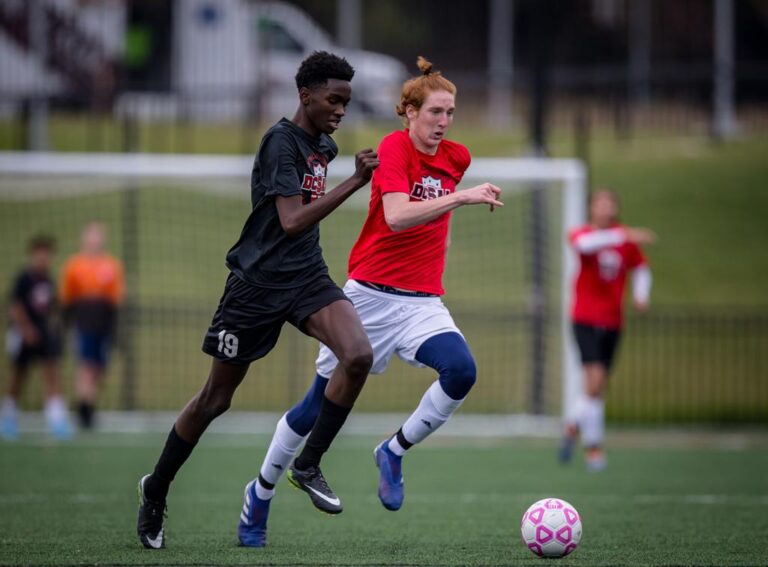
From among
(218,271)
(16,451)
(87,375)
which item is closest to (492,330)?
(218,271)

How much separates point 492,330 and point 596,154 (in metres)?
9.20

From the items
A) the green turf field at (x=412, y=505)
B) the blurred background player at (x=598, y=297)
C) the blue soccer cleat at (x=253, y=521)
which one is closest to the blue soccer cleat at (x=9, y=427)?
the green turf field at (x=412, y=505)

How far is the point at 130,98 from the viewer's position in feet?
73.0

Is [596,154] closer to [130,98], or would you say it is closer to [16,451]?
[130,98]

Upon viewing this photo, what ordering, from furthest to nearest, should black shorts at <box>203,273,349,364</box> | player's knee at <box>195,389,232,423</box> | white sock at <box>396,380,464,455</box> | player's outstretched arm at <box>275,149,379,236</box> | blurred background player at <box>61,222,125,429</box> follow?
blurred background player at <box>61,222,125,429</box>
white sock at <box>396,380,464,455</box>
player's knee at <box>195,389,232,423</box>
black shorts at <box>203,273,349,364</box>
player's outstretched arm at <box>275,149,379,236</box>

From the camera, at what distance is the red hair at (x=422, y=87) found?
6.43 m

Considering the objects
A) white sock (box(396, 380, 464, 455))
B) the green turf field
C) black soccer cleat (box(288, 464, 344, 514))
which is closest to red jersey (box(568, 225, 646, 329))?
the green turf field

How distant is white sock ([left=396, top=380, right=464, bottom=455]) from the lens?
639 cm

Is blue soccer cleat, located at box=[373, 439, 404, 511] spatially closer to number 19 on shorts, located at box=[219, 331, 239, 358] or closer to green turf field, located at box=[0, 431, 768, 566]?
green turf field, located at box=[0, 431, 768, 566]

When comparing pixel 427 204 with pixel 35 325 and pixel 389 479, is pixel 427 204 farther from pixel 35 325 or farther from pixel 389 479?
pixel 35 325

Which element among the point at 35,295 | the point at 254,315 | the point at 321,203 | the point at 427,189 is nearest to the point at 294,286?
the point at 254,315

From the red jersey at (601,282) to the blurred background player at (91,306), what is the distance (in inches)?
225

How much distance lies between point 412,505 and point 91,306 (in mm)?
6550

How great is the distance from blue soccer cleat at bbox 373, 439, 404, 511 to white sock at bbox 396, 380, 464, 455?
0.05 metres
